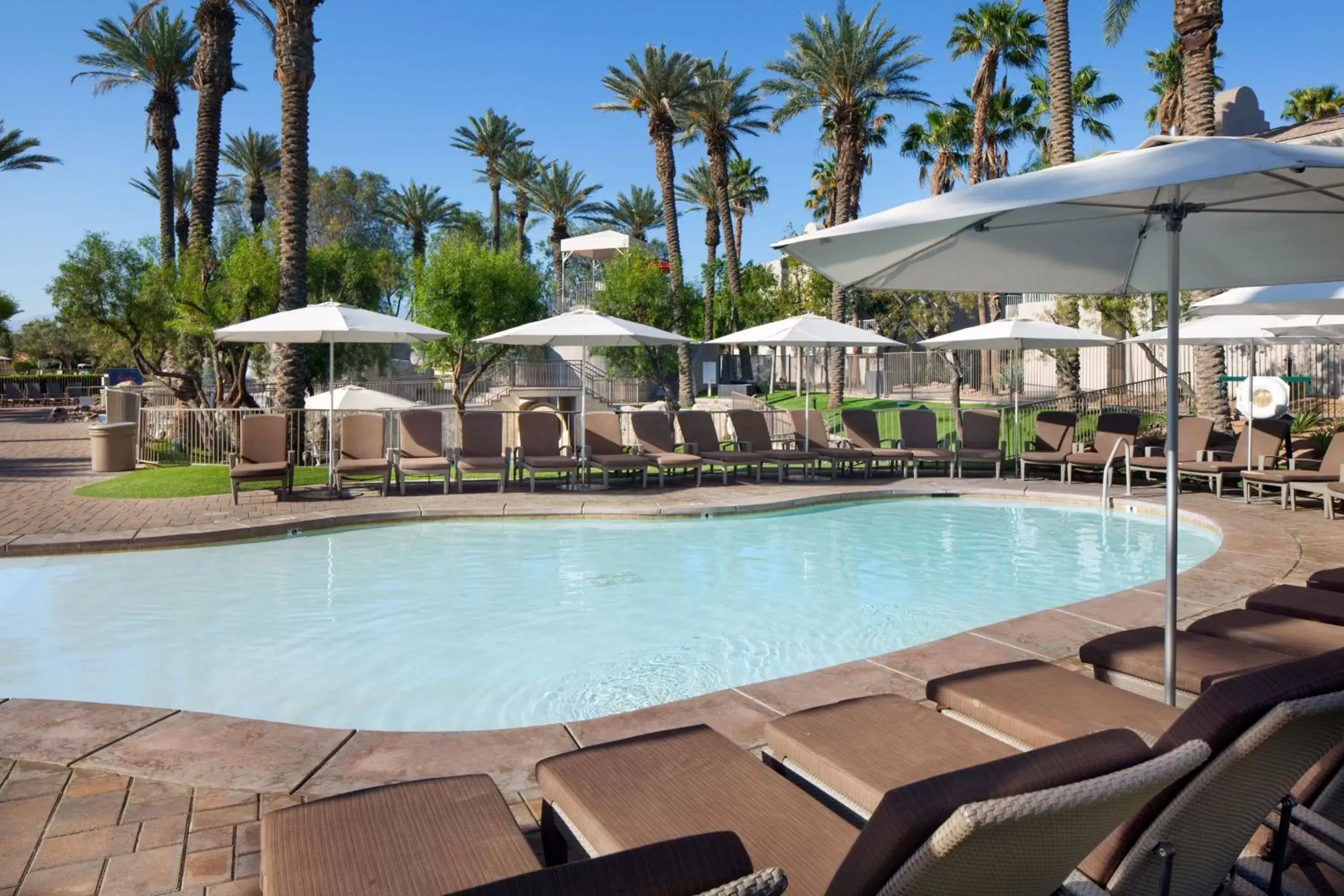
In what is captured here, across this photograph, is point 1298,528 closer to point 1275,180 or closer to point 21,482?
point 1275,180

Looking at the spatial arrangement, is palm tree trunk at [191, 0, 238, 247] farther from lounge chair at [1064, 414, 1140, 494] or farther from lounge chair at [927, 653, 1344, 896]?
lounge chair at [927, 653, 1344, 896]

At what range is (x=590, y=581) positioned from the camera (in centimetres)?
847

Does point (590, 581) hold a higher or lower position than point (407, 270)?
lower

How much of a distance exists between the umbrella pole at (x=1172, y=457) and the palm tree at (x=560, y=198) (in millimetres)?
41455

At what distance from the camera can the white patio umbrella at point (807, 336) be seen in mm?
14420

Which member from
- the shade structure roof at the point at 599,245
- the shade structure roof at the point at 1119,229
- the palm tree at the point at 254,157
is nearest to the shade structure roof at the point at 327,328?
the shade structure roof at the point at 1119,229

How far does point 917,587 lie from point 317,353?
19.8 meters

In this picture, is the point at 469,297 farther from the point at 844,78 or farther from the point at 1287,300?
the point at 1287,300

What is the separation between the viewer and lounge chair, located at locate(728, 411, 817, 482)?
14086 millimetres

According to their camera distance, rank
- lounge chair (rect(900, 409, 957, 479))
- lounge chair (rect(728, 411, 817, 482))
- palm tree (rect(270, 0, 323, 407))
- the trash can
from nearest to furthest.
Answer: lounge chair (rect(728, 411, 817, 482)) → lounge chair (rect(900, 409, 957, 479)) → the trash can → palm tree (rect(270, 0, 323, 407))

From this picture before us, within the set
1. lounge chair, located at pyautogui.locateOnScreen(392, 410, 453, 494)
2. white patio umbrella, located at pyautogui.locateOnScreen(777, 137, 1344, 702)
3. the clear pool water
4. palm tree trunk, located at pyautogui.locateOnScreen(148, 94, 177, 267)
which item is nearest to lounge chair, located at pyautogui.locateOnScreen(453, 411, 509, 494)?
lounge chair, located at pyautogui.locateOnScreen(392, 410, 453, 494)

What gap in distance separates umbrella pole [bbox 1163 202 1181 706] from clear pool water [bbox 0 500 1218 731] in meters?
2.73

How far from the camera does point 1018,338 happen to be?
14.0m

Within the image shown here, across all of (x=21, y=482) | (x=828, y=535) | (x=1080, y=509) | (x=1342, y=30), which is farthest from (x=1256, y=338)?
(x=1342, y=30)
